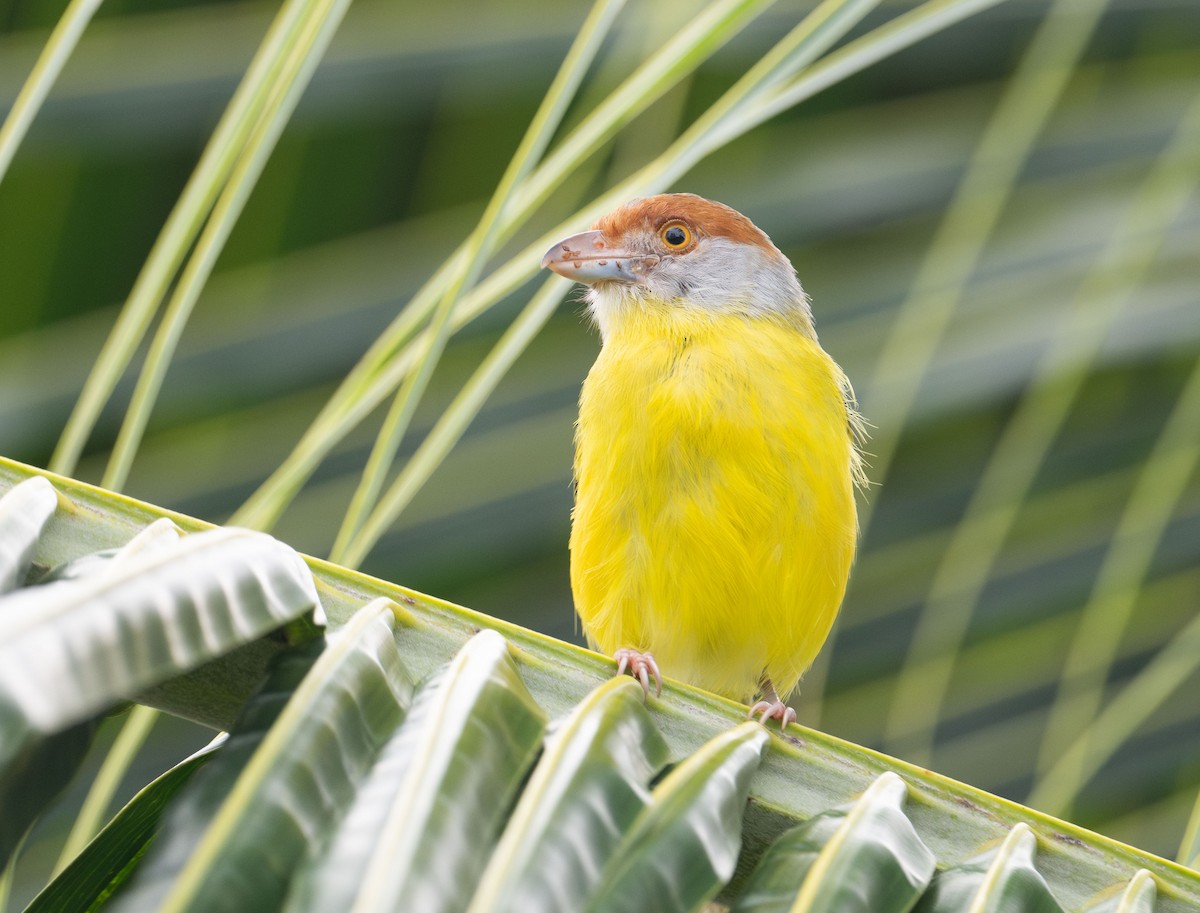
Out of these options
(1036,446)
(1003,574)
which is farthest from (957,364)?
(1003,574)

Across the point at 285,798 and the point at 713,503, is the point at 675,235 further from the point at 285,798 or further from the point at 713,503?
the point at 285,798

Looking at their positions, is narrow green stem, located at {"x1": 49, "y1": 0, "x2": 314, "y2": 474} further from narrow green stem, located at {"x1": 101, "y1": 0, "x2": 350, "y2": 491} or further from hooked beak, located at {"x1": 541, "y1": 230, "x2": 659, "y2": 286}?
hooked beak, located at {"x1": 541, "y1": 230, "x2": 659, "y2": 286}

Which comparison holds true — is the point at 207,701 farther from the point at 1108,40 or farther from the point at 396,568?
the point at 1108,40

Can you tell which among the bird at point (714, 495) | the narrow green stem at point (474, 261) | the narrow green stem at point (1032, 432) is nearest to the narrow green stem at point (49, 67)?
the narrow green stem at point (474, 261)

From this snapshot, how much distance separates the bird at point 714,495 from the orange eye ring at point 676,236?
29cm

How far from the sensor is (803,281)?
8.97 feet

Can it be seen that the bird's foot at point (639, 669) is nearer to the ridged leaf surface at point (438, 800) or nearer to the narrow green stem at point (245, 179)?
the ridged leaf surface at point (438, 800)

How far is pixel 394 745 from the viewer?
0.99 m

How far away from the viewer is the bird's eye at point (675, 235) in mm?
3623

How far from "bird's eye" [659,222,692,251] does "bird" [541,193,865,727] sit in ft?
0.99

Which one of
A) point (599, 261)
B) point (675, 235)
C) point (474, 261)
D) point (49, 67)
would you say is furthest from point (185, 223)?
point (675, 235)

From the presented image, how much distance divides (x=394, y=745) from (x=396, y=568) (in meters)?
1.18

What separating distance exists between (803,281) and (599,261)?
890mm

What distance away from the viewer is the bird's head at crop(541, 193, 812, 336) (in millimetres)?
3387
